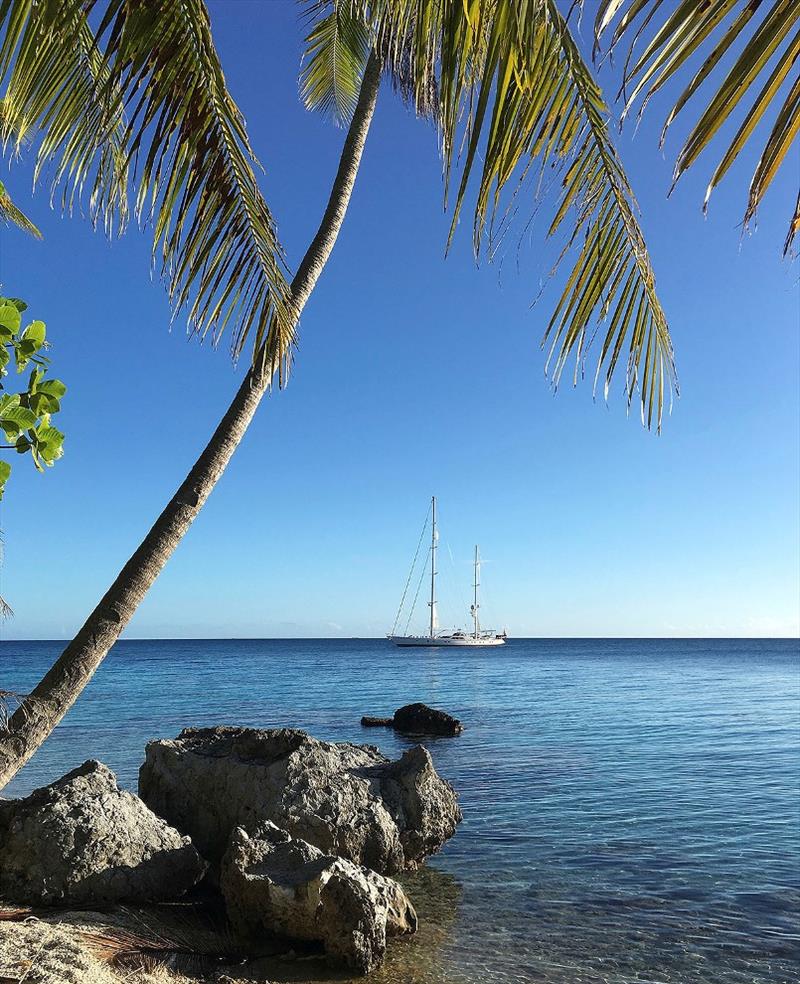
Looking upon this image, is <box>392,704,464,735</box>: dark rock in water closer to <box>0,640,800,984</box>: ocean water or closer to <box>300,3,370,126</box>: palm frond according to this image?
<box>0,640,800,984</box>: ocean water

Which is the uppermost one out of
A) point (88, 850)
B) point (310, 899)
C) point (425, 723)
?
point (88, 850)

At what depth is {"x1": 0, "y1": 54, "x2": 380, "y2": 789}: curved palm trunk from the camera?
362 centimetres

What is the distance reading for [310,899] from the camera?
6.25 meters

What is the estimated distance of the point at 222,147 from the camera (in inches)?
158

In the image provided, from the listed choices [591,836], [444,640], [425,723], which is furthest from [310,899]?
[444,640]

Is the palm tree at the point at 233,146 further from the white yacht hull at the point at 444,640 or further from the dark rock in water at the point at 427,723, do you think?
the white yacht hull at the point at 444,640

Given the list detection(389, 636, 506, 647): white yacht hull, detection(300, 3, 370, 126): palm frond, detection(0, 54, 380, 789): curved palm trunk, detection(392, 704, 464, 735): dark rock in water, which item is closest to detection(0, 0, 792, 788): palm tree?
Result: detection(0, 54, 380, 789): curved palm trunk

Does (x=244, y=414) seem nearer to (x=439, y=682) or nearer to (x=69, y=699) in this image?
(x=69, y=699)

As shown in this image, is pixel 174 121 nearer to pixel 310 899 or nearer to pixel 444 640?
pixel 310 899

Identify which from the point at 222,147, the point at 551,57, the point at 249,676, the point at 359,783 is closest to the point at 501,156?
the point at 551,57

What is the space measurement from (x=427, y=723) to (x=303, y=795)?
48.2 feet

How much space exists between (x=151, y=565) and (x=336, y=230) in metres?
2.78

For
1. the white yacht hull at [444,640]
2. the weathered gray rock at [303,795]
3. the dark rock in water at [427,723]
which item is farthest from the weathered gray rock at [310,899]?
the white yacht hull at [444,640]

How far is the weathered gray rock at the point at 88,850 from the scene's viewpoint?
6.55 meters
